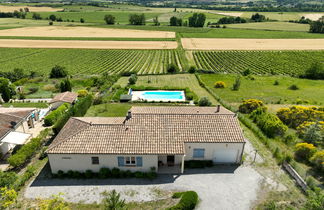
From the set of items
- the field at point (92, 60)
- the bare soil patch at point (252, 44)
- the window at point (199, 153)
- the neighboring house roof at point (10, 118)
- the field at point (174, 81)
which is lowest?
the field at point (92, 60)

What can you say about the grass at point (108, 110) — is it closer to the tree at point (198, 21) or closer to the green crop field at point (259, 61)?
the green crop field at point (259, 61)

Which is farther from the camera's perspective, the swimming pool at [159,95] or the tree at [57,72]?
the tree at [57,72]

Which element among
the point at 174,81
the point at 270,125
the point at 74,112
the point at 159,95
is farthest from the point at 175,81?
the point at 270,125

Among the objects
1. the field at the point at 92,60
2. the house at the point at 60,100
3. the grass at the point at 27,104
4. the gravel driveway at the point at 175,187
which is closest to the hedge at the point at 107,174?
the gravel driveway at the point at 175,187

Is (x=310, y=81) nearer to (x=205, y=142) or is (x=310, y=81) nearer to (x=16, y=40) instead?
(x=205, y=142)

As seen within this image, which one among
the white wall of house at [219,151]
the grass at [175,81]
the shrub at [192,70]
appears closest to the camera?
the white wall of house at [219,151]

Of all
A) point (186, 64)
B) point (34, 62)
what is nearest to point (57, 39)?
point (34, 62)

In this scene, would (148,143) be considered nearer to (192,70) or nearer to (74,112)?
(74,112)
